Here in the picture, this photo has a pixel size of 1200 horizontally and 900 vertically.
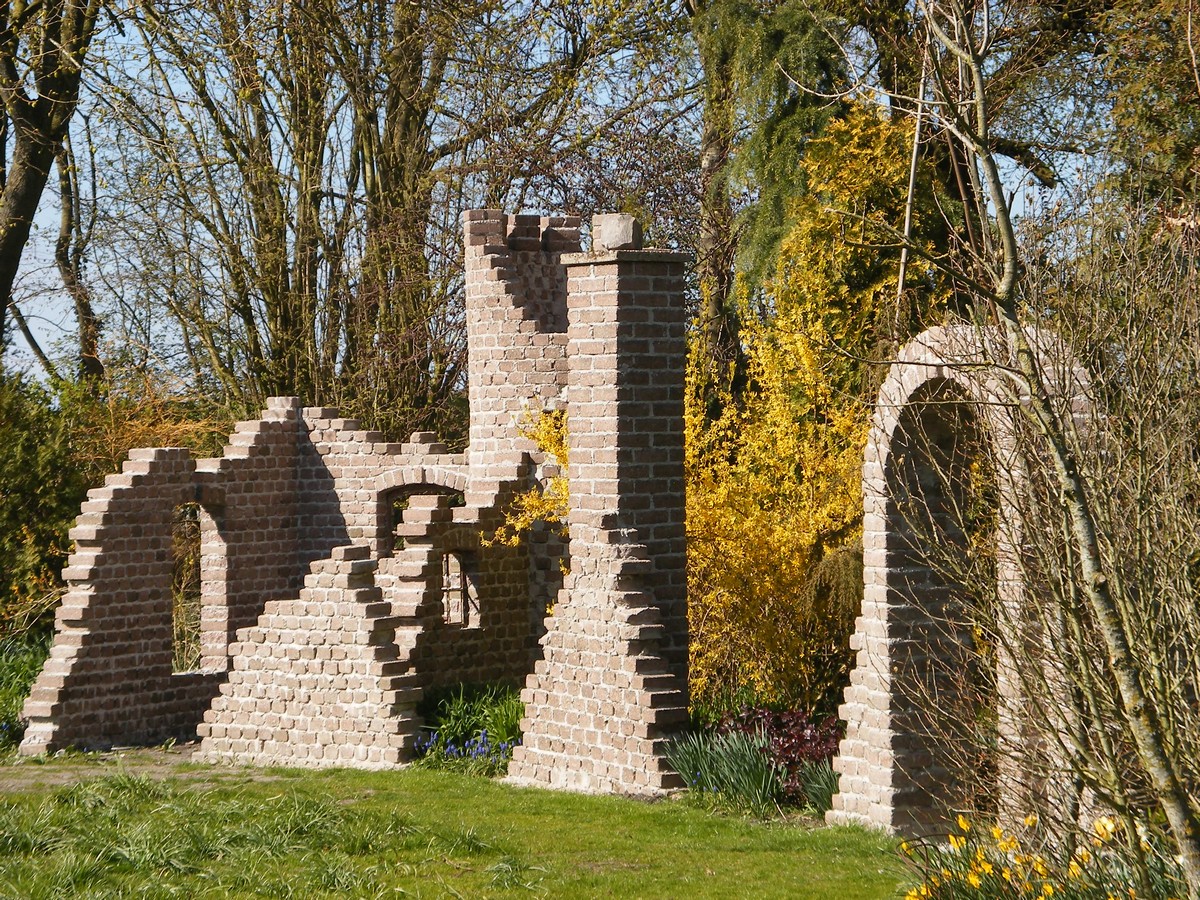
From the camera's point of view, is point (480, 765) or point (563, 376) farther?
point (563, 376)

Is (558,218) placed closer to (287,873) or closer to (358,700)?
(358,700)

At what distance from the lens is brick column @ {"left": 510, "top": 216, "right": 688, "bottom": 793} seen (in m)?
11.3

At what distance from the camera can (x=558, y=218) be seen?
15.7m

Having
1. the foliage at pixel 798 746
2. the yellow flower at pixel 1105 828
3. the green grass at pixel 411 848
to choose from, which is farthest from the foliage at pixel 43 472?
the yellow flower at pixel 1105 828

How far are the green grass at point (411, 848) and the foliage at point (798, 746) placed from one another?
1.23 ft

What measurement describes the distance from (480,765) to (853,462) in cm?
380

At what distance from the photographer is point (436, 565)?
14.2 m

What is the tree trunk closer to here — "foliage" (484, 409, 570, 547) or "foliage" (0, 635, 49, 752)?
"foliage" (0, 635, 49, 752)

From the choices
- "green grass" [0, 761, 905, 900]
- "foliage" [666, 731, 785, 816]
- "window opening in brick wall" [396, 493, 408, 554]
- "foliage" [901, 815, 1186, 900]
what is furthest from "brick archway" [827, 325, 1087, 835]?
"window opening in brick wall" [396, 493, 408, 554]

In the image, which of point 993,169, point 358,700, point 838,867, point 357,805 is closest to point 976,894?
point 838,867

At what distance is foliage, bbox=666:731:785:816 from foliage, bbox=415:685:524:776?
6.58 ft

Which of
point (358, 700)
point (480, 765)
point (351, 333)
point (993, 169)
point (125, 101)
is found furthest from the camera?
point (351, 333)

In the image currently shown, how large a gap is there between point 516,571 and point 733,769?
5.02m

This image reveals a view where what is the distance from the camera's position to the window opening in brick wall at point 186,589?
19.8 metres
